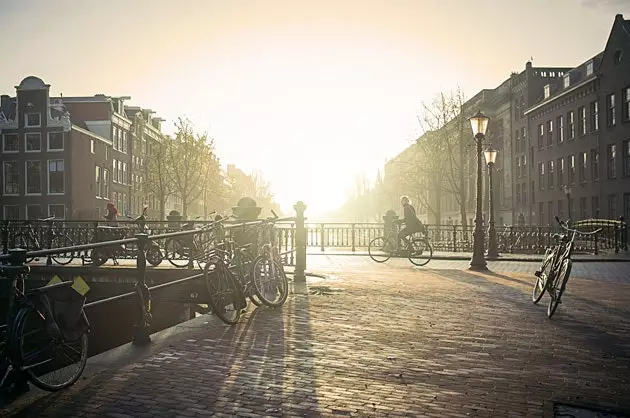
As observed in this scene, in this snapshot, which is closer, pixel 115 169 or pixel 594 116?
pixel 594 116

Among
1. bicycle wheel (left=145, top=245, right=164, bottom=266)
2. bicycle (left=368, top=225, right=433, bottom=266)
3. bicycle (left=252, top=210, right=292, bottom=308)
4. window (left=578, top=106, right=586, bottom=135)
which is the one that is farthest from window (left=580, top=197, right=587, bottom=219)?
bicycle (left=252, top=210, right=292, bottom=308)

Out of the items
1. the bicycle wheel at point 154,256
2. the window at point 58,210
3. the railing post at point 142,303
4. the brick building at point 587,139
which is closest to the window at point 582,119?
the brick building at point 587,139

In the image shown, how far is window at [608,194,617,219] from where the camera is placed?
37.5 metres

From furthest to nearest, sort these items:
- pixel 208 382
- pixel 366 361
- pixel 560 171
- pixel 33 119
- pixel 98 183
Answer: pixel 98 183, pixel 33 119, pixel 560 171, pixel 366 361, pixel 208 382

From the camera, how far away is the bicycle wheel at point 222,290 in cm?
830

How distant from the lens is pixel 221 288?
8688mm

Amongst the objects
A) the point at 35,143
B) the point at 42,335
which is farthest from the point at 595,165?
the point at 35,143

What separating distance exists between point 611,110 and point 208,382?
3900cm

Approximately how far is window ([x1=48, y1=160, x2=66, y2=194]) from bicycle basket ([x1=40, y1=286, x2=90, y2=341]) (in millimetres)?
48578

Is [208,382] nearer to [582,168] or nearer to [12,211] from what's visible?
[582,168]

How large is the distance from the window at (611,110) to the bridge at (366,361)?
98.4ft

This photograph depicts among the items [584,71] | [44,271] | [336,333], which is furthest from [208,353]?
[584,71]

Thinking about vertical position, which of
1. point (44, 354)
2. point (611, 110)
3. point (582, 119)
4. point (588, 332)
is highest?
point (582, 119)

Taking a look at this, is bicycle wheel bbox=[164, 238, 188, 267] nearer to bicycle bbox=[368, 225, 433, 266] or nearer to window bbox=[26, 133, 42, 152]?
bicycle bbox=[368, 225, 433, 266]
